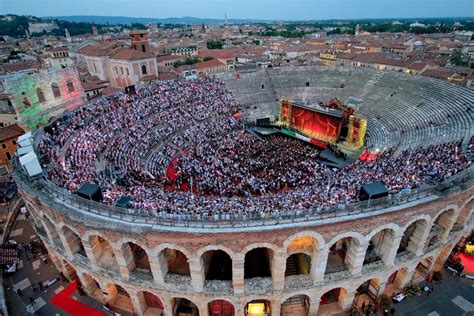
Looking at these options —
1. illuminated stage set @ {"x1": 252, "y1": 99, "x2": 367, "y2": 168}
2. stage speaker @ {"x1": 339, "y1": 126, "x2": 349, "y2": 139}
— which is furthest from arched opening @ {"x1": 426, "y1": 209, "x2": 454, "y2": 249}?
stage speaker @ {"x1": 339, "y1": 126, "x2": 349, "y2": 139}

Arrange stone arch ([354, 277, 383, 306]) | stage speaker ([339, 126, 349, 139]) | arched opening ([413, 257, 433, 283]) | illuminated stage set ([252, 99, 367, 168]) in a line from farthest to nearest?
stage speaker ([339, 126, 349, 139]) → illuminated stage set ([252, 99, 367, 168]) → arched opening ([413, 257, 433, 283]) → stone arch ([354, 277, 383, 306])

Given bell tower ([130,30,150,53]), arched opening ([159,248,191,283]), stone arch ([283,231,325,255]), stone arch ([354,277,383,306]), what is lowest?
stone arch ([354,277,383,306])

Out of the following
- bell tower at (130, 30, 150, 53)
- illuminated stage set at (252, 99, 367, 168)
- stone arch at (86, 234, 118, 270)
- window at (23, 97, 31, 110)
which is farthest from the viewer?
bell tower at (130, 30, 150, 53)

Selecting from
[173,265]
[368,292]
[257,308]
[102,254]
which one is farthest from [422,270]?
[102,254]

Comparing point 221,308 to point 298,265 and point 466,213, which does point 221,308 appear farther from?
point 466,213

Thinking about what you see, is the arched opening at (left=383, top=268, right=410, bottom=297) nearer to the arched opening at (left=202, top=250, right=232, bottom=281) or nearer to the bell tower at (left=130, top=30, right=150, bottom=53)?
the arched opening at (left=202, top=250, right=232, bottom=281)
